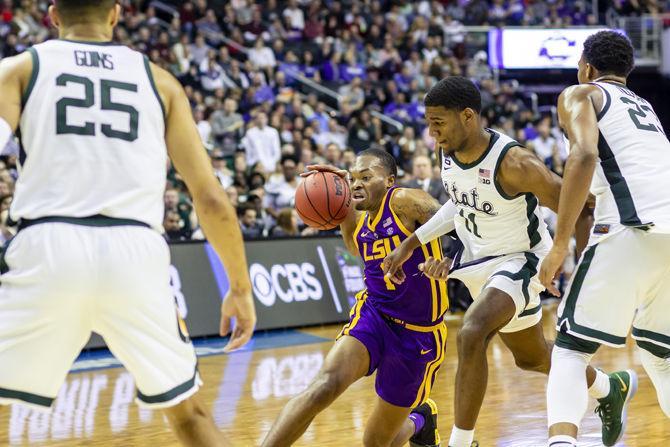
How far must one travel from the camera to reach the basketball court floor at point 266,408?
18.7 ft

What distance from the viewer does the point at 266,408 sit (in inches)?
261

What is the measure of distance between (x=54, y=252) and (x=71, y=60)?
616 millimetres

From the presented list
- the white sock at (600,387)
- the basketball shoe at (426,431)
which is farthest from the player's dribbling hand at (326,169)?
the white sock at (600,387)

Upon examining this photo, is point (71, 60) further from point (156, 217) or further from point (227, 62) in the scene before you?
point (227, 62)

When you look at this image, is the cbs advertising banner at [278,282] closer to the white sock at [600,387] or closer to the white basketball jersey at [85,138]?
the white sock at [600,387]

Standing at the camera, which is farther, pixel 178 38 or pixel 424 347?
pixel 178 38

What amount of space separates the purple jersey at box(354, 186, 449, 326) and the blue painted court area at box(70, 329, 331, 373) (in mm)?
4494

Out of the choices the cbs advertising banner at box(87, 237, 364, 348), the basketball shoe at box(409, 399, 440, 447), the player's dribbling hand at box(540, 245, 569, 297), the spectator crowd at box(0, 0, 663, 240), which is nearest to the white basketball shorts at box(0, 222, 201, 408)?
the player's dribbling hand at box(540, 245, 569, 297)

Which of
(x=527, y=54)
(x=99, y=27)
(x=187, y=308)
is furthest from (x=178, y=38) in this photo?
(x=99, y=27)

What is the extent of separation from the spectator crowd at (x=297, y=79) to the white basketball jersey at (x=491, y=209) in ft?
19.7

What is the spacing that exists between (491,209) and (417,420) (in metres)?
1.21

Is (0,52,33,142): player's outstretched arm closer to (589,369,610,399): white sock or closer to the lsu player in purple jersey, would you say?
the lsu player in purple jersey

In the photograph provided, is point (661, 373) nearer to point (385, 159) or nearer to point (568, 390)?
point (568, 390)

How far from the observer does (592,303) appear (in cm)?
411
